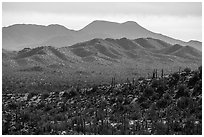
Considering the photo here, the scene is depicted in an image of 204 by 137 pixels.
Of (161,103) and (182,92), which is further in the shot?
(182,92)

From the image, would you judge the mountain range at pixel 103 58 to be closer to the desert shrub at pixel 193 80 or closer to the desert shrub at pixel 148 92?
the desert shrub at pixel 148 92

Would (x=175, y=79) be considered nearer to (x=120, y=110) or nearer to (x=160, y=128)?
(x=120, y=110)

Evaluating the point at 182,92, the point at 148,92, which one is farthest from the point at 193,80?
the point at 148,92

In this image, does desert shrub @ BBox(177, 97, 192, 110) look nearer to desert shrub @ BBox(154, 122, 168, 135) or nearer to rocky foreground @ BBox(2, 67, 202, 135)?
rocky foreground @ BBox(2, 67, 202, 135)

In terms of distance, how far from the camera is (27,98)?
2662 centimetres

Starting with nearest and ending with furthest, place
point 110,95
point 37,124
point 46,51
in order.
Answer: point 37,124
point 110,95
point 46,51

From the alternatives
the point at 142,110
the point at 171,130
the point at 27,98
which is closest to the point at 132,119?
the point at 142,110

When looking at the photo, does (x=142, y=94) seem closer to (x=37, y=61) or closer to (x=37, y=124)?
(x=37, y=124)

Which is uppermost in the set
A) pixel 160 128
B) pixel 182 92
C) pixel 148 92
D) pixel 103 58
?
pixel 103 58

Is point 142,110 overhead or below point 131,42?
below

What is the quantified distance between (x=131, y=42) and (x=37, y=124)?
14925 centimetres

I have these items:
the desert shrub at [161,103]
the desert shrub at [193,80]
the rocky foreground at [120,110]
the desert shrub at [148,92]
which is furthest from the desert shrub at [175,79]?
the desert shrub at [161,103]

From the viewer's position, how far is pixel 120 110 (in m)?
18.9

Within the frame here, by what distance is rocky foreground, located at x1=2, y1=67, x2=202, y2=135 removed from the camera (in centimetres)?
1462
